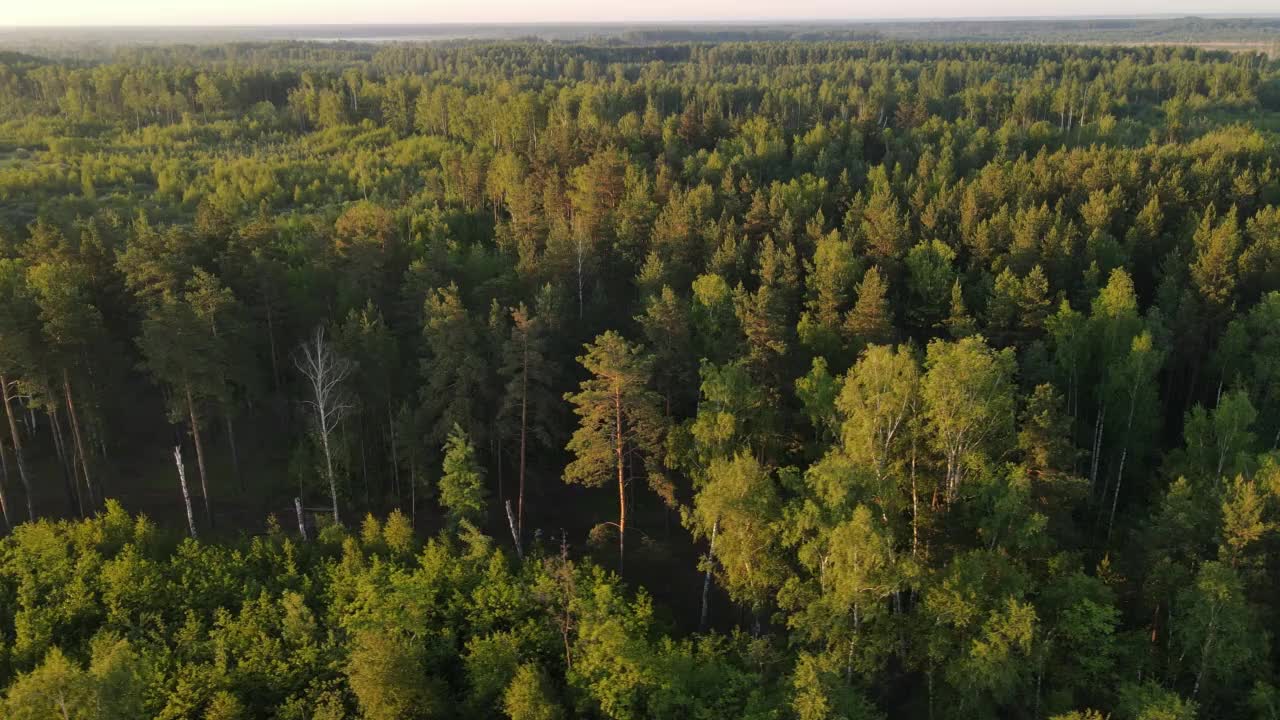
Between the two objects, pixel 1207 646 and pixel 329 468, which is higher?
pixel 329 468

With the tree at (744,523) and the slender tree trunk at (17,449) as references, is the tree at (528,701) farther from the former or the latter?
the slender tree trunk at (17,449)

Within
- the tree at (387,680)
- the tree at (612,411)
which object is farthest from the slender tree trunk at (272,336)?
the tree at (387,680)

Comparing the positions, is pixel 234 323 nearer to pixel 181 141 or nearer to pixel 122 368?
pixel 122 368

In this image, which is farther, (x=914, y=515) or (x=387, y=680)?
(x=914, y=515)

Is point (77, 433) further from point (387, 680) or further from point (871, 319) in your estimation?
point (871, 319)

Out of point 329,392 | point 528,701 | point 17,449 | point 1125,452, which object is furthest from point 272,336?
point 1125,452

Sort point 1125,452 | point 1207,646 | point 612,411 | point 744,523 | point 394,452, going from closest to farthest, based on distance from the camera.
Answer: point 1207,646 < point 744,523 < point 612,411 < point 1125,452 < point 394,452

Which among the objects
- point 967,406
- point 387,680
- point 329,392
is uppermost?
point 967,406
